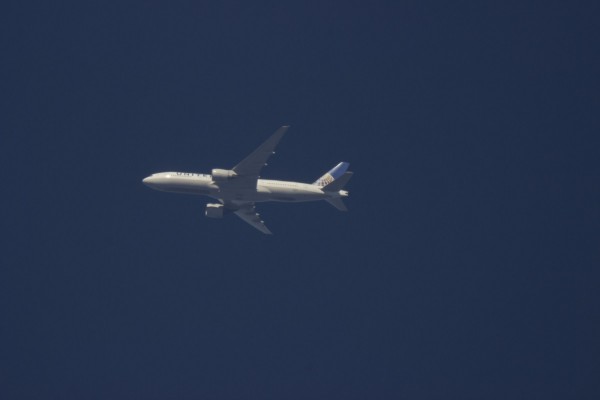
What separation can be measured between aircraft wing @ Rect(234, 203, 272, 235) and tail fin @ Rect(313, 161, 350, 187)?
7663mm

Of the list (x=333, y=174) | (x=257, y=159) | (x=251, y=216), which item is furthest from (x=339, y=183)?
(x=251, y=216)

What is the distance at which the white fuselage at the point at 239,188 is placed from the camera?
84312mm

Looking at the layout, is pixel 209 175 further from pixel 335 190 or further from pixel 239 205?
pixel 335 190

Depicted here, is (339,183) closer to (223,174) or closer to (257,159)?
(257,159)

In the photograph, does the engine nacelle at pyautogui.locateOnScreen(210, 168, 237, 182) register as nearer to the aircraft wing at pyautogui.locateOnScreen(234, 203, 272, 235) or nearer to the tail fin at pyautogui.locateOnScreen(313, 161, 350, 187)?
the aircraft wing at pyautogui.locateOnScreen(234, 203, 272, 235)

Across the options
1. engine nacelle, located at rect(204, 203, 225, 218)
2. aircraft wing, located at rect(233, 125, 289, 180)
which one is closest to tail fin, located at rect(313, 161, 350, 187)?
Result: aircraft wing, located at rect(233, 125, 289, 180)

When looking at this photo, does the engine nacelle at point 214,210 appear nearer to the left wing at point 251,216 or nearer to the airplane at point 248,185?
the left wing at point 251,216

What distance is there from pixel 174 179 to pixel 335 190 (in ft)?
47.5

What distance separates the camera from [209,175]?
85562 millimetres

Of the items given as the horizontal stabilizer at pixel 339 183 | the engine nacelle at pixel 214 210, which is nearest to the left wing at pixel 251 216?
the engine nacelle at pixel 214 210

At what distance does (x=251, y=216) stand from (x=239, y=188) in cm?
746

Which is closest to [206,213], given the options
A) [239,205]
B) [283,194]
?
[239,205]

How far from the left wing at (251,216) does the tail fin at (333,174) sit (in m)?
7.66

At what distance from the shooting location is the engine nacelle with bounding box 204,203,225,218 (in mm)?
89188
